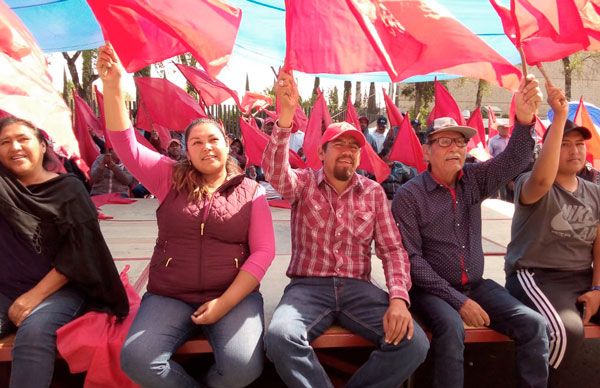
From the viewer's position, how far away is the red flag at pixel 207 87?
747 cm

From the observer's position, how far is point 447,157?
2.92 m

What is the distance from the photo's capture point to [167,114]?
6.68m

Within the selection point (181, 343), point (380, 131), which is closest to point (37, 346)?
point (181, 343)

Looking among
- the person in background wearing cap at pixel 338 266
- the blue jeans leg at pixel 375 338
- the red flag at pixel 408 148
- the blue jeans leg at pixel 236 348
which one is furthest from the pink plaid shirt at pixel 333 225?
the red flag at pixel 408 148

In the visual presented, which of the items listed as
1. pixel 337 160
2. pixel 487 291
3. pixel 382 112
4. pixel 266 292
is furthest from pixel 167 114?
pixel 382 112

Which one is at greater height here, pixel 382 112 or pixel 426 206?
pixel 426 206

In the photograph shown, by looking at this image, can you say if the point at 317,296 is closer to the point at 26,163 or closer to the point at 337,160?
the point at 337,160

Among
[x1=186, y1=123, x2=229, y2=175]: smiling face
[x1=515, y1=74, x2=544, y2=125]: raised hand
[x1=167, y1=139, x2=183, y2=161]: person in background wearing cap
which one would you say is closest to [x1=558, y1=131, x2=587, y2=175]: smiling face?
[x1=515, y1=74, x2=544, y2=125]: raised hand

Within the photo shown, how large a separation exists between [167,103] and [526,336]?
17.5ft

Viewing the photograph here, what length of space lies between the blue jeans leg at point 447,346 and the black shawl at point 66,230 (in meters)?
1.60

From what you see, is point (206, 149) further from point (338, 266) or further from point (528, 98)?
point (528, 98)

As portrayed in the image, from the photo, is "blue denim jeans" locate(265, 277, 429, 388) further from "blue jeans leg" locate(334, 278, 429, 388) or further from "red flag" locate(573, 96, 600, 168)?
"red flag" locate(573, 96, 600, 168)

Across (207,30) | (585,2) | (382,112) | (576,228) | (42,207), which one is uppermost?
(585,2)

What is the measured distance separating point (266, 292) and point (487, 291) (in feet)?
4.69
